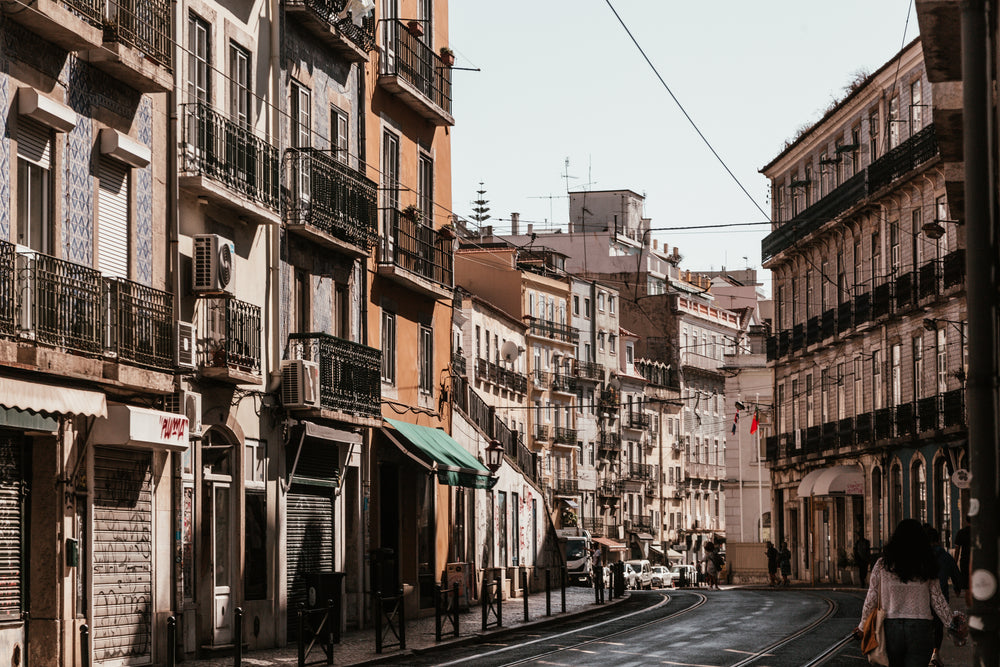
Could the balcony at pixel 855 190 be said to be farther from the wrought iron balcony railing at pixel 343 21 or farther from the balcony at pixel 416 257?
the wrought iron balcony railing at pixel 343 21

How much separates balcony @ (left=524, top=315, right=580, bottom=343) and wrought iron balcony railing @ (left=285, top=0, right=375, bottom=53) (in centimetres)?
5948

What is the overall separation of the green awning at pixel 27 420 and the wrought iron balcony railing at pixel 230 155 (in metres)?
5.49

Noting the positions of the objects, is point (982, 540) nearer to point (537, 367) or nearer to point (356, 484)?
point (356, 484)

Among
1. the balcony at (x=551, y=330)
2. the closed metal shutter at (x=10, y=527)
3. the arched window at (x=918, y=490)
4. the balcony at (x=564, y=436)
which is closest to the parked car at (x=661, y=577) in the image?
the balcony at (x=564, y=436)

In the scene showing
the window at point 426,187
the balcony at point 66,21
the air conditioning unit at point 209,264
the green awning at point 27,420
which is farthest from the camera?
the window at point 426,187

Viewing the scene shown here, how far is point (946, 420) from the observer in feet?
160

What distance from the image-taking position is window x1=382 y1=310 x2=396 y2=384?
33.3m

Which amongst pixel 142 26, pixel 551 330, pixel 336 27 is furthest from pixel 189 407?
pixel 551 330

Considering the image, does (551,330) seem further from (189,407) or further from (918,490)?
(189,407)

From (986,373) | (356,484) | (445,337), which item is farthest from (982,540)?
(445,337)

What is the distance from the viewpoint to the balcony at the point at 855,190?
5216cm

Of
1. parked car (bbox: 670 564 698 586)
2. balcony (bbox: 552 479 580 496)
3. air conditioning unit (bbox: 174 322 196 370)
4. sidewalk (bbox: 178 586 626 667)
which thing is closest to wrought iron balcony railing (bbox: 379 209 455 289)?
sidewalk (bbox: 178 586 626 667)

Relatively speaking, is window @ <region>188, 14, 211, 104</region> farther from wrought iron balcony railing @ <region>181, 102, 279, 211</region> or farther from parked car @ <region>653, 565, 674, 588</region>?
parked car @ <region>653, 565, 674, 588</region>

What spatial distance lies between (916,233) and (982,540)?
45310mm
